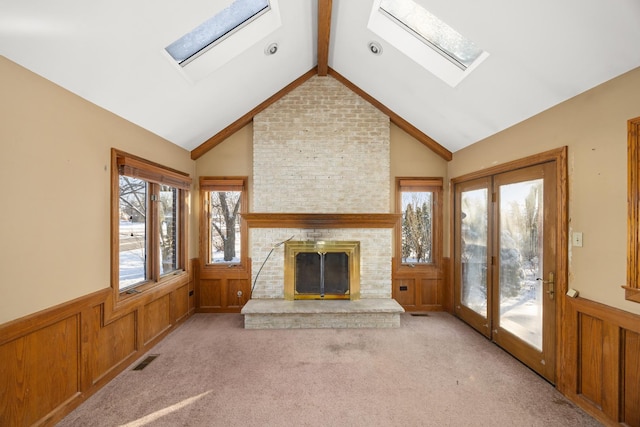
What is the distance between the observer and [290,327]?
12.7 feet

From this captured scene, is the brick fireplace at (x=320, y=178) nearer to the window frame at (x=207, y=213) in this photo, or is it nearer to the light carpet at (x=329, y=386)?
the window frame at (x=207, y=213)

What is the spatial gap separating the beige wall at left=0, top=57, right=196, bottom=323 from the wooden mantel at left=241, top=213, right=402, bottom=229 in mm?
2008

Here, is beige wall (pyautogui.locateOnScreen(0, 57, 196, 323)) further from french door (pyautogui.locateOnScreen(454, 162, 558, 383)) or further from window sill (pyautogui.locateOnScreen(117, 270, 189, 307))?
french door (pyautogui.locateOnScreen(454, 162, 558, 383))

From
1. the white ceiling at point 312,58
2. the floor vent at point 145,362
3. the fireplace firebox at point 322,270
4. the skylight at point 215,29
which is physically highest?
the skylight at point 215,29

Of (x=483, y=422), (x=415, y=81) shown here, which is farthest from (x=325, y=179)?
(x=483, y=422)

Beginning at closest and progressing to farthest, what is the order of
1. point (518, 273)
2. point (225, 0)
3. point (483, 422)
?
point (483, 422) → point (225, 0) → point (518, 273)

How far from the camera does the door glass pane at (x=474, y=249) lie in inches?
145

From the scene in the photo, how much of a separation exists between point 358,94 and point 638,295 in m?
3.81

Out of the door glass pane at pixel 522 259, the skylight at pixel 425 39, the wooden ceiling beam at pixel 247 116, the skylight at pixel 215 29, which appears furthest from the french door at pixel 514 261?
the skylight at pixel 215 29

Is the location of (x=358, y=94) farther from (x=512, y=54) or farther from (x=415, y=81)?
(x=512, y=54)

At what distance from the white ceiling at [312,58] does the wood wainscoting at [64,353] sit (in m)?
1.74

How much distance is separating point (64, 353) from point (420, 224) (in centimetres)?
445

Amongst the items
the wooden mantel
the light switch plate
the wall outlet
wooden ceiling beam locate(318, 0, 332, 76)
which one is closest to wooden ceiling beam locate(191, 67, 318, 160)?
wooden ceiling beam locate(318, 0, 332, 76)

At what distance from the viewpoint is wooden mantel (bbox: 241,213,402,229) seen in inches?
169
